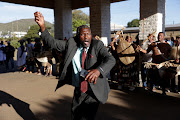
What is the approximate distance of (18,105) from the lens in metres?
4.90

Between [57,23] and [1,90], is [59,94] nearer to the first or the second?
[1,90]

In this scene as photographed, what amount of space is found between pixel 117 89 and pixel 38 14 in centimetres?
455

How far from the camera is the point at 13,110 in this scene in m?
4.56

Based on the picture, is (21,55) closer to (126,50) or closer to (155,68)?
(126,50)

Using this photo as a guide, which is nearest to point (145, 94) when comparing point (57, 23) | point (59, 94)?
point (59, 94)

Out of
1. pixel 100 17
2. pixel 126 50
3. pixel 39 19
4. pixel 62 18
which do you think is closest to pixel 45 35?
pixel 39 19

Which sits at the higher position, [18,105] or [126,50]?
[126,50]

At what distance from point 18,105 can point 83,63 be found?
10.7 feet

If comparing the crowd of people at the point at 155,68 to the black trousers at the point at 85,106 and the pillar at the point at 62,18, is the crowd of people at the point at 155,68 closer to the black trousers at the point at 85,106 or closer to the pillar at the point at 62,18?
the black trousers at the point at 85,106

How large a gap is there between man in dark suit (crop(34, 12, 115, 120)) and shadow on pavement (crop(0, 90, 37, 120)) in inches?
75.6

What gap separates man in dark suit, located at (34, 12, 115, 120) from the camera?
2369 millimetres

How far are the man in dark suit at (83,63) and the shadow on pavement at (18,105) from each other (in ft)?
6.30

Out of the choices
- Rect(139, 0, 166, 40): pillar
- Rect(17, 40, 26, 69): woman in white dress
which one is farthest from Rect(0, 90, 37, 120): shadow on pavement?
Rect(139, 0, 166, 40): pillar

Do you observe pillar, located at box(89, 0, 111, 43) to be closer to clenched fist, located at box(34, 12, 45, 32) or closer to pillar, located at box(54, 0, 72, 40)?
pillar, located at box(54, 0, 72, 40)
